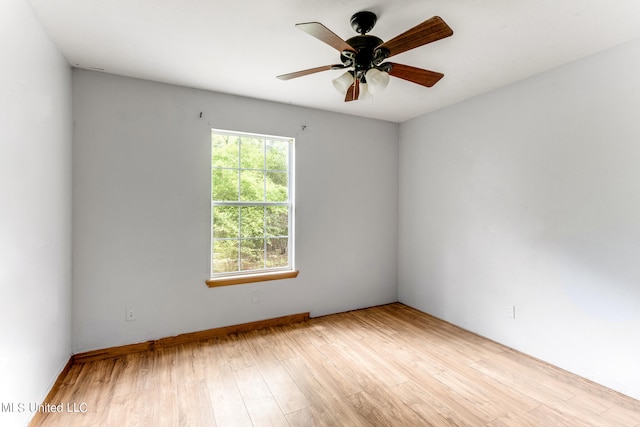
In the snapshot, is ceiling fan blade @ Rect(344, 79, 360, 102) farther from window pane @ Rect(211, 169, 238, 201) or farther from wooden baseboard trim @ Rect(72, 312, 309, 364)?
wooden baseboard trim @ Rect(72, 312, 309, 364)

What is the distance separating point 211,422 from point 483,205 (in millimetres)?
2927

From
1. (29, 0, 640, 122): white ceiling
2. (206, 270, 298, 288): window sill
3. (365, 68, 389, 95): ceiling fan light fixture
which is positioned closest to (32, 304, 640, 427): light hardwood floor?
(206, 270, 298, 288): window sill

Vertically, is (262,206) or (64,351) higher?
(262,206)

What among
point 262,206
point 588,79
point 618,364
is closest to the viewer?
point 618,364

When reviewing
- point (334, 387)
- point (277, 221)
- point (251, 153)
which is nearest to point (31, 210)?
point (251, 153)

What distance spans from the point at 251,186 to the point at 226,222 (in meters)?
0.46

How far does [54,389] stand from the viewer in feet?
6.76

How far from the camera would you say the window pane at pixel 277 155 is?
333 centimetres

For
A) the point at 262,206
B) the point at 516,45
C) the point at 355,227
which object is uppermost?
the point at 516,45

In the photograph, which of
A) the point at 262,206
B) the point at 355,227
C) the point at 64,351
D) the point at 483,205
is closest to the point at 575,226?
the point at 483,205

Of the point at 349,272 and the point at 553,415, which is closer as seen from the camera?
the point at 553,415

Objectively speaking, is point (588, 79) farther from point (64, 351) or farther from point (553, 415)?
point (64, 351)

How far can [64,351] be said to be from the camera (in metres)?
2.30

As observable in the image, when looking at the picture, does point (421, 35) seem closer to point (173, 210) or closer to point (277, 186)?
point (277, 186)
